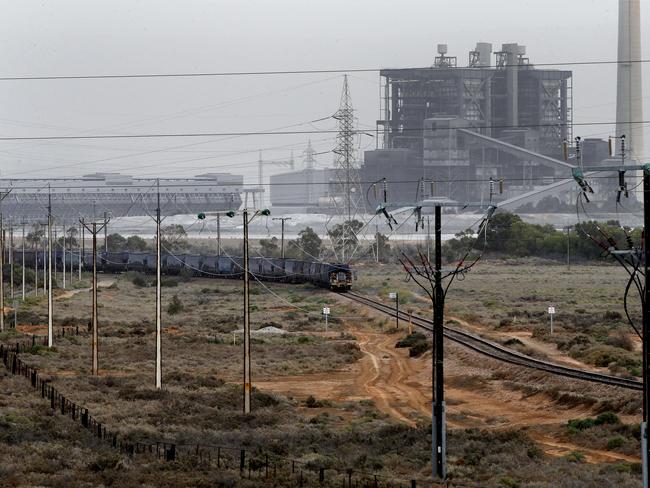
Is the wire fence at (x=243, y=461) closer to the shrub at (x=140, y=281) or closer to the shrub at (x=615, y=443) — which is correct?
the shrub at (x=615, y=443)

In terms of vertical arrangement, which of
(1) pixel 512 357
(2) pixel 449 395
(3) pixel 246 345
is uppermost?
(3) pixel 246 345

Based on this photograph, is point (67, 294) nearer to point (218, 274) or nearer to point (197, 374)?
point (218, 274)

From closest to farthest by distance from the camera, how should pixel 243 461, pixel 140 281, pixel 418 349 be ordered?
pixel 243 461 < pixel 418 349 < pixel 140 281

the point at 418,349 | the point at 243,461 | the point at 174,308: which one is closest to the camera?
the point at 243,461

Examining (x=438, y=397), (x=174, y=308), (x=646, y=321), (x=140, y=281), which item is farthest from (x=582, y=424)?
(x=140, y=281)

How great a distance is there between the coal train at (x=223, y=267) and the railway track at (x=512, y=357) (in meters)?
20.9

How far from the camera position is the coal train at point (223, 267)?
10019cm

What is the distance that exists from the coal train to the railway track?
822 inches

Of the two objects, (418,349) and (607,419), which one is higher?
(607,419)

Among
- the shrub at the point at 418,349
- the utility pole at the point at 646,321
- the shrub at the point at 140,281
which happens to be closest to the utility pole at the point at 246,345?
the utility pole at the point at 646,321

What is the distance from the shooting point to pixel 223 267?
410 feet

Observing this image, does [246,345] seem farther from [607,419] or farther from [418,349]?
[418,349]

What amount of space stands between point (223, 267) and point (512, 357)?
75.5 metres

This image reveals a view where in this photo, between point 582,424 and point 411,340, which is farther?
point 411,340
